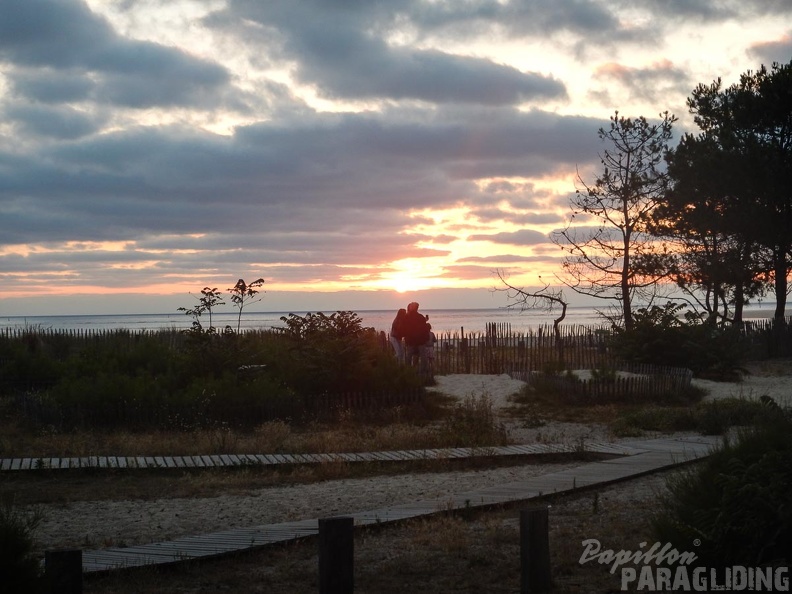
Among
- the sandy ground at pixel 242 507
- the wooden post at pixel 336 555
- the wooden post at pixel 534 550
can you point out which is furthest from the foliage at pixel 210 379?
the wooden post at pixel 336 555

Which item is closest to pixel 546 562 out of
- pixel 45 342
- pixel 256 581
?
pixel 256 581

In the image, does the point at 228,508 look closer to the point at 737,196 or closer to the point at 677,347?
the point at 677,347

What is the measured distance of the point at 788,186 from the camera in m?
30.3

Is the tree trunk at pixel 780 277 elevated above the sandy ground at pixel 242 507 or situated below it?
above

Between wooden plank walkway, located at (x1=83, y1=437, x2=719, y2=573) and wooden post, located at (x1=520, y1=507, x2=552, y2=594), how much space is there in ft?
7.37

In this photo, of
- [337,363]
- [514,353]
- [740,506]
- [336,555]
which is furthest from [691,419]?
[336,555]

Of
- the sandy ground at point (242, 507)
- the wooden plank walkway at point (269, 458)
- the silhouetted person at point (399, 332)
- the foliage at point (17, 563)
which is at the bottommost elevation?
the sandy ground at point (242, 507)

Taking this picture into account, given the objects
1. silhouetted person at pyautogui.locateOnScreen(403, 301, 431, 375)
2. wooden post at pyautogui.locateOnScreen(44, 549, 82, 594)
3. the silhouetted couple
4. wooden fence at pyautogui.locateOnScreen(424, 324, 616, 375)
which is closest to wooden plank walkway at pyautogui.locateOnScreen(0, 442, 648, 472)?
wooden post at pyautogui.locateOnScreen(44, 549, 82, 594)

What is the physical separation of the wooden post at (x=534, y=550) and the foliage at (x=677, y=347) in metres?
17.3

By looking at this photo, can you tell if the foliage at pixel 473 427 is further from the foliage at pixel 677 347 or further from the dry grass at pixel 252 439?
the foliage at pixel 677 347

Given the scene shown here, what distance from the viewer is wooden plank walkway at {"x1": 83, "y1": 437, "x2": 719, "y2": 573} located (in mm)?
6430

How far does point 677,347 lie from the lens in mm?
22328

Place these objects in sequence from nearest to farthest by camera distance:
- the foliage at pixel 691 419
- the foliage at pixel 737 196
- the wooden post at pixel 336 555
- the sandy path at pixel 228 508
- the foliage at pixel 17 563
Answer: the foliage at pixel 17 563 → the wooden post at pixel 336 555 → the sandy path at pixel 228 508 → the foliage at pixel 691 419 → the foliage at pixel 737 196

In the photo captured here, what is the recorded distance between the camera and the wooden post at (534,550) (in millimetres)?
5316
